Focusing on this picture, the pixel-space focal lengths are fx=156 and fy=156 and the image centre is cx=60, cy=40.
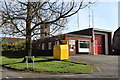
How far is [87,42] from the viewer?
82.9 feet

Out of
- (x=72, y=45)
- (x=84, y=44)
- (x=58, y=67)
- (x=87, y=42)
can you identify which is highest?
(x=87, y=42)

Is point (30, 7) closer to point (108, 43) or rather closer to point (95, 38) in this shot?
point (95, 38)

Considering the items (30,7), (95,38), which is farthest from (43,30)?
(95,38)

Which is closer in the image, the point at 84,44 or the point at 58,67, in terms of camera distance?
the point at 58,67

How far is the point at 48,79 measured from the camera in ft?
26.3

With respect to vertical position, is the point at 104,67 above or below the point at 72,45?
below

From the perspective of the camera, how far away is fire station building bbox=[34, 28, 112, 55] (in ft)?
76.9

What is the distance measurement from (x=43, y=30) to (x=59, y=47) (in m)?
2.72

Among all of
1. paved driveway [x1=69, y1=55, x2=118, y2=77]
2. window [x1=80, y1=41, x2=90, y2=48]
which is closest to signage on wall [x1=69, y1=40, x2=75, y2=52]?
window [x1=80, y1=41, x2=90, y2=48]

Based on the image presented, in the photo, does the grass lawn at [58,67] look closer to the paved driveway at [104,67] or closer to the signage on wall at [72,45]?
the paved driveway at [104,67]

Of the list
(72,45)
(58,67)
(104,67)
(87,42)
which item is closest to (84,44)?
(87,42)

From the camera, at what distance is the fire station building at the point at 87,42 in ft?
76.9

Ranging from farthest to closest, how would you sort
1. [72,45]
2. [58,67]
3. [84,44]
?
[84,44], [72,45], [58,67]

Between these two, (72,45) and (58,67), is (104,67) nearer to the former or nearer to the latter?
(58,67)
